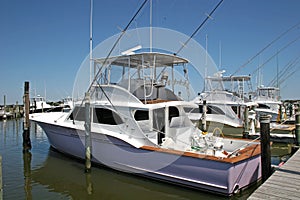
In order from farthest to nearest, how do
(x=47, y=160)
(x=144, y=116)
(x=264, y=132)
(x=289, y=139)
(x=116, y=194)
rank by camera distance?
(x=289, y=139), (x=47, y=160), (x=144, y=116), (x=116, y=194), (x=264, y=132)

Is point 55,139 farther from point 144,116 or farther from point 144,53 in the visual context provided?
point 144,53

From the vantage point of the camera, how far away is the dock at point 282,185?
425cm

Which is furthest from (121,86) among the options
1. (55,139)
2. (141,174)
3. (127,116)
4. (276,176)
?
(276,176)

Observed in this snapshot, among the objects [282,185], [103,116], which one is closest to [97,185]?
[103,116]

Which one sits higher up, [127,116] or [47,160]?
[127,116]

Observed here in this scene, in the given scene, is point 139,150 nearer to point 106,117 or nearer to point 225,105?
point 106,117

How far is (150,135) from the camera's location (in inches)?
300

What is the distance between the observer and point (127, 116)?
738 centimetres

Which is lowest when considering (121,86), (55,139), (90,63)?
(55,139)

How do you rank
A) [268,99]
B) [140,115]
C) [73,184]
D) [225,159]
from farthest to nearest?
[268,99] < [140,115] < [73,184] < [225,159]

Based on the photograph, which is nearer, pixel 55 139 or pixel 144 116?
pixel 144 116

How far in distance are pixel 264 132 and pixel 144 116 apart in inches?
140

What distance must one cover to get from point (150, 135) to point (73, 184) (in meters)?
2.60

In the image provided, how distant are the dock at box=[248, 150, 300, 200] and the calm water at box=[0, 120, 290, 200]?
137 cm
